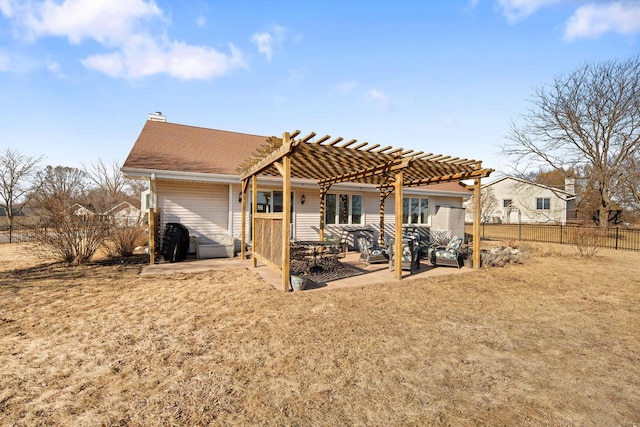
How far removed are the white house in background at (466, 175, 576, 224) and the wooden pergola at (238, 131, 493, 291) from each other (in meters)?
22.8

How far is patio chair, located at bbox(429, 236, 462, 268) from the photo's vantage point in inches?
330

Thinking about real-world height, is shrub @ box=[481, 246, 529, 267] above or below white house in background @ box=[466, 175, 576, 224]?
below

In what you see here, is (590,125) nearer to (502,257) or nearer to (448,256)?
(502,257)

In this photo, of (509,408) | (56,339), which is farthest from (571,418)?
(56,339)

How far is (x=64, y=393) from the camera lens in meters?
2.50

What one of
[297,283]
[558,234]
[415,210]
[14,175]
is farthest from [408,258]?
[14,175]

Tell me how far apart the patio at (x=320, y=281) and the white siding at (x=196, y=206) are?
51.6 inches

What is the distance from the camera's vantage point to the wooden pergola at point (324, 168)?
5.66 metres

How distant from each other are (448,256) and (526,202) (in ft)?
94.4

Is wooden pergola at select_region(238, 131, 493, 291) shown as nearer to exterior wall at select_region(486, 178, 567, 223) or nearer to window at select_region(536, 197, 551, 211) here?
exterior wall at select_region(486, 178, 567, 223)

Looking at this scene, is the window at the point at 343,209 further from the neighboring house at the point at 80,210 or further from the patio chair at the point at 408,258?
A: the neighboring house at the point at 80,210

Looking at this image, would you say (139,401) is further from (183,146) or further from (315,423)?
(183,146)

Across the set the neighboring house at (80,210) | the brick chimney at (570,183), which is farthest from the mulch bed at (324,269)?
the brick chimney at (570,183)

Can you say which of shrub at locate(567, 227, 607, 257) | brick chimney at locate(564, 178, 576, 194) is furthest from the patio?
brick chimney at locate(564, 178, 576, 194)
